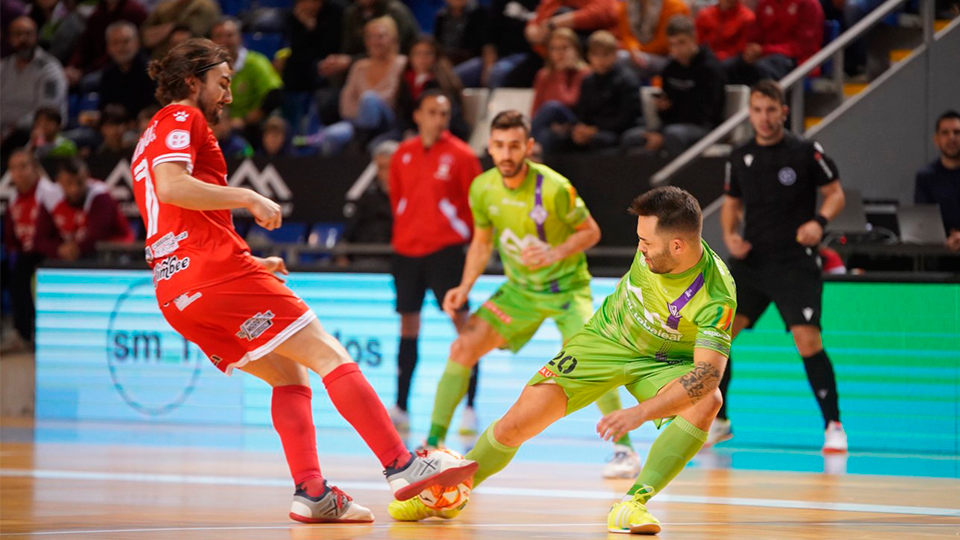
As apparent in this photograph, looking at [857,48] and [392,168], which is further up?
[857,48]

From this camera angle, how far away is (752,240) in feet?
28.2

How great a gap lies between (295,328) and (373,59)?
7897 mm

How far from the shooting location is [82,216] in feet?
38.6

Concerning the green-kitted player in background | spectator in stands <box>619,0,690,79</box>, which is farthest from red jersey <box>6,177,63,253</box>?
the green-kitted player in background

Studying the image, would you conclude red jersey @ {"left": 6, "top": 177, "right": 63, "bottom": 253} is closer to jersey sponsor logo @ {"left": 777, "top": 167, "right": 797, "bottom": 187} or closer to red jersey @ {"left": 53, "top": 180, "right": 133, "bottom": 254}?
red jersey @ {"left": 53, "top": 180, "right": 133, "bottom": 254}

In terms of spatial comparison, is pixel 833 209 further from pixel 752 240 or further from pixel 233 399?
pixel 233 399

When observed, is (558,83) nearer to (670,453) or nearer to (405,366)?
(405,366)

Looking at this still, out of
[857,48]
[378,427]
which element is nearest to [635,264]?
[378,427]

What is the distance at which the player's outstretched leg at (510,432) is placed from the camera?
5234 mm

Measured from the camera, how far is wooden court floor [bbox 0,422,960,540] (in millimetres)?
4906

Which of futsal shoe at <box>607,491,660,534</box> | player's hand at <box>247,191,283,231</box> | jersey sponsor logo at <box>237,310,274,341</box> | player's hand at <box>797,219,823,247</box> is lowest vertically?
futsal shoe at <box>607,491,660,534</box>

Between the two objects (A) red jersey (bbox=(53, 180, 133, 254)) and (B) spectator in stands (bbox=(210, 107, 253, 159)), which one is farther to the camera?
(B) spectator in stands (bbox=(210, 107, 253, 159))

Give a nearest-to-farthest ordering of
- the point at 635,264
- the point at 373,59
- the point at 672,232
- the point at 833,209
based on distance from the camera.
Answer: the point at 672,232 < the point at 635,264 < the point at 833,209 < the point at 373,59

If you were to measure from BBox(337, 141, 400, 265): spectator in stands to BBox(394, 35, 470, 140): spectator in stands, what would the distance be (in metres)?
0.91
